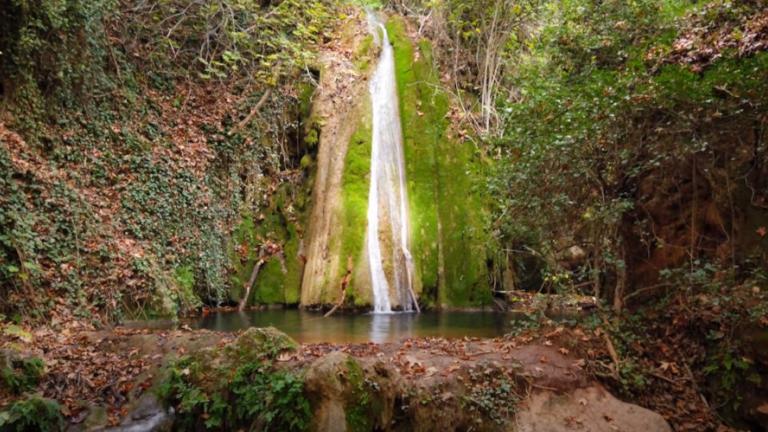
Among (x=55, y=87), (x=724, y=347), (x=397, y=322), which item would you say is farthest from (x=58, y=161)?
(x=724, y=347)

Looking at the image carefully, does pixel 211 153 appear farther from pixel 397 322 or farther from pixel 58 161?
pixel 397 322

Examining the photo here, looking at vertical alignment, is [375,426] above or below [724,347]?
below

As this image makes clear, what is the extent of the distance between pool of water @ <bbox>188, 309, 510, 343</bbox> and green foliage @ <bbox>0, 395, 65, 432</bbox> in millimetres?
3663

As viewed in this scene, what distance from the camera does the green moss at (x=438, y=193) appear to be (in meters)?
12.1

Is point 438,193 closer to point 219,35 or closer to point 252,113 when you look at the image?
point 252,113

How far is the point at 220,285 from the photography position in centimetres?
1138

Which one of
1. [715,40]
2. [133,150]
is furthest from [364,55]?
[715,40]

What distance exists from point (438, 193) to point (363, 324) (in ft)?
15.3

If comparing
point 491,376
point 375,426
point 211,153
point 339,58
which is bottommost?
point 375,426

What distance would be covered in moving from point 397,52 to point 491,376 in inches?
451

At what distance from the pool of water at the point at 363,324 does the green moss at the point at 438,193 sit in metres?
1.00

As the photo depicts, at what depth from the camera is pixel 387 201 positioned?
12617 millimetres

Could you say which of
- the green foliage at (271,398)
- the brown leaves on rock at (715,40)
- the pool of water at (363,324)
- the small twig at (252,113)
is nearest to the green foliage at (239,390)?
the green foliage at (271,398)

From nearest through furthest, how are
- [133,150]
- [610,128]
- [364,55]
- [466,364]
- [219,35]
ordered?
[466,364] → [610,128] → [133,150] → [219,35] → [364,55]
